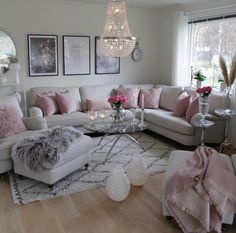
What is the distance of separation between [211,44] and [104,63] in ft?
6.89

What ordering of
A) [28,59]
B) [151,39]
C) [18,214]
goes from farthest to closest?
[151,39] < [28,59] < [18,214]

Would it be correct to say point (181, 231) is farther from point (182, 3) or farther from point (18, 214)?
point (182, 3)

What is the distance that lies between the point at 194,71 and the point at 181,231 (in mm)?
3843

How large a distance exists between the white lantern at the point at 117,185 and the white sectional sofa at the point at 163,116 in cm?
169

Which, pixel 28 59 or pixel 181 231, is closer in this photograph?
pixel 181 231

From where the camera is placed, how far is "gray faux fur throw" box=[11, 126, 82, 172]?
3010 millimetres

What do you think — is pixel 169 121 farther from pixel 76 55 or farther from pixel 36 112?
pixel 76 55

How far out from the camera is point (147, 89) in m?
5.71

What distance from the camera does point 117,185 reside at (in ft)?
9.28

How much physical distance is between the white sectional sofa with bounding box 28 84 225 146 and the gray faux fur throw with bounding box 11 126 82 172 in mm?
1313

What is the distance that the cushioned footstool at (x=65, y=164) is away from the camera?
3.05m

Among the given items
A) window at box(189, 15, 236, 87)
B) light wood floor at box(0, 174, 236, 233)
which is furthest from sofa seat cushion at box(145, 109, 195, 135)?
light wood floor at box(0, 174, 236, 233)

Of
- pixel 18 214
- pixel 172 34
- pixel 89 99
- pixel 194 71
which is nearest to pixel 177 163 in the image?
pixel 18 214

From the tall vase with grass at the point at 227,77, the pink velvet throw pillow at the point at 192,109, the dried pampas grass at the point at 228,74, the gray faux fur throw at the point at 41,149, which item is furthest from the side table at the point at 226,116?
the gray faux fur throw at the point at 41,149
